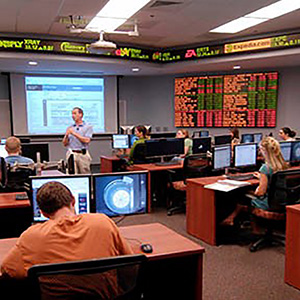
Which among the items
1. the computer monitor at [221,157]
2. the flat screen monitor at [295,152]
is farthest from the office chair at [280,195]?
the flat screen monitor at [295,152]

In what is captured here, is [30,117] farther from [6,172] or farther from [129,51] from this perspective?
[6,172]

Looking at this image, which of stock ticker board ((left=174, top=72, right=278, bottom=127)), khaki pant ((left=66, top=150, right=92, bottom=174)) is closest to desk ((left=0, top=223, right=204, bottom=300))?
khaki pant ((left=66, top=150, right=92, bottom=174))

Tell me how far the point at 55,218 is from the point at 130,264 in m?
0.49

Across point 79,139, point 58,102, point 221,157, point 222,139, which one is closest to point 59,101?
point 58,102

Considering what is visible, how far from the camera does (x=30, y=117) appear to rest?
28.0ft

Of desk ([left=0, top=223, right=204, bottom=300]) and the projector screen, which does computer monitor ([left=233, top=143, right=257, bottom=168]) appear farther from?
the projector screen

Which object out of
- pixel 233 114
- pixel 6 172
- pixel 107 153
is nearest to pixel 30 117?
pixel 107 153

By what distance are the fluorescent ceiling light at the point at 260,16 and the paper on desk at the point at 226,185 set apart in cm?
235

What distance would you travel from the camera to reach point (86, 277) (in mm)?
1437

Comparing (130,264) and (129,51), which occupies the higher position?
(129,51)

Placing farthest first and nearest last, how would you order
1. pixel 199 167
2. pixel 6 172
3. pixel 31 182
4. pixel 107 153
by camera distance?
pixel 107 153, pixel 199 167, pixel 6 172, pixel 31 182

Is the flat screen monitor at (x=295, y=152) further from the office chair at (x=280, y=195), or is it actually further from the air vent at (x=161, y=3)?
the air vent at (x=161, y=3)

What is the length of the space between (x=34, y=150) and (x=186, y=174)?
2.09 metres

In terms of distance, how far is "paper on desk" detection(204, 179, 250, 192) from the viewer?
379 centimetres
